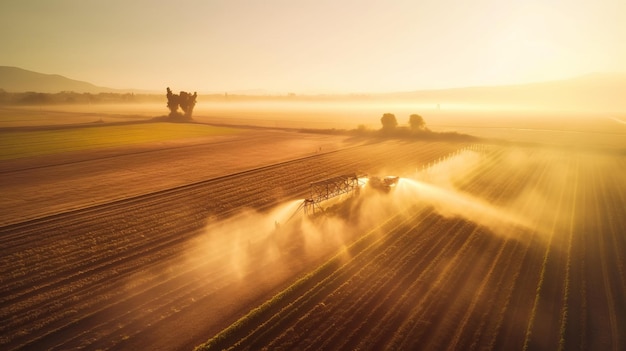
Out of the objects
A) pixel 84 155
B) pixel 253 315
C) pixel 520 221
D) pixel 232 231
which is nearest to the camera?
pixel 253 315

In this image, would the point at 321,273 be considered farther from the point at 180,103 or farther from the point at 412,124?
the point at 180,103

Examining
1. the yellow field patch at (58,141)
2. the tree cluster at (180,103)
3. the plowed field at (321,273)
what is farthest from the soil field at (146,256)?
the tree cluster at (180,103)

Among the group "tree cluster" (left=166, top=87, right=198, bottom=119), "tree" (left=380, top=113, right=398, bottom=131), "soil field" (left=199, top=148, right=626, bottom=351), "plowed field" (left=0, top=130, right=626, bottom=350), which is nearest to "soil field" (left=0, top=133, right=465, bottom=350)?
"plowed field" (left=0, top=130, right=626, bottom=350)

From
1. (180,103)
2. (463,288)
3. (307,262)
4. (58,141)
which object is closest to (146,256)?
(307,262)

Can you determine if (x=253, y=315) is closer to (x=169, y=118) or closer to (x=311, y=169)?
(x=311, y=169)

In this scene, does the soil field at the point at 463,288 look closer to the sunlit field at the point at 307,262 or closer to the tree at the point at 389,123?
the sunlit field at the point at 307,262

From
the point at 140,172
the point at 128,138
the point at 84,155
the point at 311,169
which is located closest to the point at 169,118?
the point at 128,138
